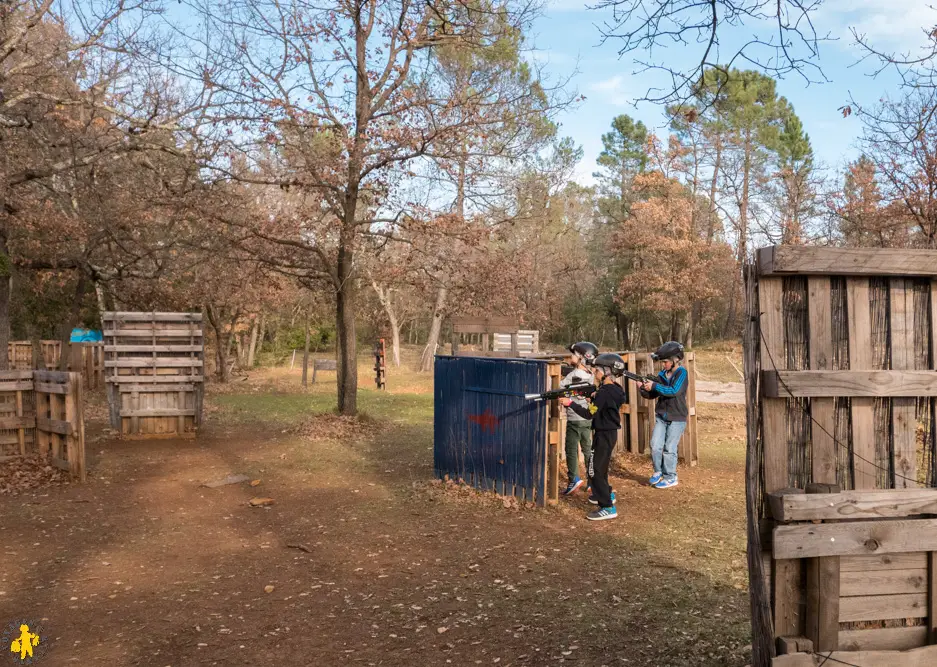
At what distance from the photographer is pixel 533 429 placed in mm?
8977

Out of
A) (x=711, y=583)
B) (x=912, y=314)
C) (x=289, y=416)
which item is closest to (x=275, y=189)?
(x=289, y=416)

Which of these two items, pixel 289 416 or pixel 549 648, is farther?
pixel 289 416

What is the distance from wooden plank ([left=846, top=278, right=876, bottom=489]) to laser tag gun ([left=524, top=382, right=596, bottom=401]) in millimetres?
4879

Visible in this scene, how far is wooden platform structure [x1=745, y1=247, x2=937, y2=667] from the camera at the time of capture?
371 centimetres

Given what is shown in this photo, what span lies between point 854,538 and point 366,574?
4.47 m

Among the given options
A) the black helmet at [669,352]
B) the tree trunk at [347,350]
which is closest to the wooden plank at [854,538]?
the black helmet at [669,352]

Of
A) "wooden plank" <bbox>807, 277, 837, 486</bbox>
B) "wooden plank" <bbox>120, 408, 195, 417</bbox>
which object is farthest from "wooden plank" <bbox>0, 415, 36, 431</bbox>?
"wooden plank" <bbox>807, 277, 837, 486</bbox>

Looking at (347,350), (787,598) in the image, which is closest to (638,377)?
(787,598)

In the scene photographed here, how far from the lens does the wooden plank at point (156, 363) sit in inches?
574

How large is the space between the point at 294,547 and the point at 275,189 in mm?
24556

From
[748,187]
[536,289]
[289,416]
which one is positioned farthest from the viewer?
[536,289]

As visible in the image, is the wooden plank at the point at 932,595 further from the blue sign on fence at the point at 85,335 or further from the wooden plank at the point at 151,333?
the blue sign on fence at the point at 85,335

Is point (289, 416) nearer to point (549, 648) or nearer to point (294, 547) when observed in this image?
point (294, 547)

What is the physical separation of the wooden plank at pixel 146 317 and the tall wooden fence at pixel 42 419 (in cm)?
336
